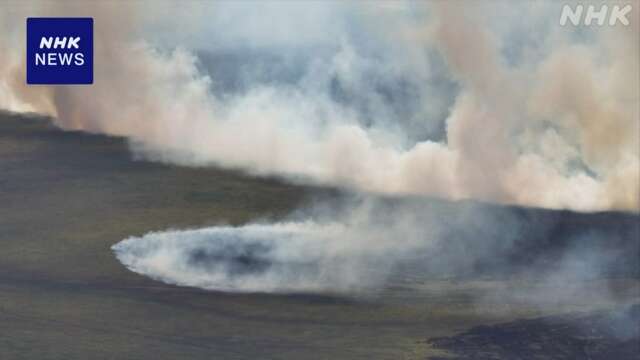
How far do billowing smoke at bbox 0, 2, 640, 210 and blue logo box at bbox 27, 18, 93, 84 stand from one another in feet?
0.22

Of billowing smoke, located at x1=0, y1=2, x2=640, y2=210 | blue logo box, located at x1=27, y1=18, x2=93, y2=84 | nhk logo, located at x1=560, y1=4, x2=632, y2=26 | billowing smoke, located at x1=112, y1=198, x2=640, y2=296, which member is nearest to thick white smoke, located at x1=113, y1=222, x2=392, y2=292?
billowing smoke, located at x1=112, y1=198, x2=640, y2=296

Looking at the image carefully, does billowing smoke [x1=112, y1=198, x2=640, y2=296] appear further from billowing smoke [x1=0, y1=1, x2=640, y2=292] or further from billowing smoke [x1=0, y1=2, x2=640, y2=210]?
billowing smoke [x1=0, y1=2, x2=640, y2=210]

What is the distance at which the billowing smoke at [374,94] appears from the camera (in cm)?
766

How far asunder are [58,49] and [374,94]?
2029mm

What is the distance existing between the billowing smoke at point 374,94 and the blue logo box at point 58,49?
0.22 feet

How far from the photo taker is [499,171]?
7.86 meters

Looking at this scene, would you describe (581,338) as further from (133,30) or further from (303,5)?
(133,30)

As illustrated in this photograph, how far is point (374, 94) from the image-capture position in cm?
773

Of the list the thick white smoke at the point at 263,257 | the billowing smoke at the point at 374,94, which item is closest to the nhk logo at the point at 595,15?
the billowing smoke at the point at 374,94

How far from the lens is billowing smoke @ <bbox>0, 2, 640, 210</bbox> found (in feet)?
25.1

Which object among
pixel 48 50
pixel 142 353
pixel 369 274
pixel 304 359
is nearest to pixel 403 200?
pixel 369 274

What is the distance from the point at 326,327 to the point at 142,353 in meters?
1.17

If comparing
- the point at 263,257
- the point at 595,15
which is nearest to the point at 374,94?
the point at 263,257

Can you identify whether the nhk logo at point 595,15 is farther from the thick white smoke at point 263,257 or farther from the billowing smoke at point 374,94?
the thick white smoke at point 263,257
